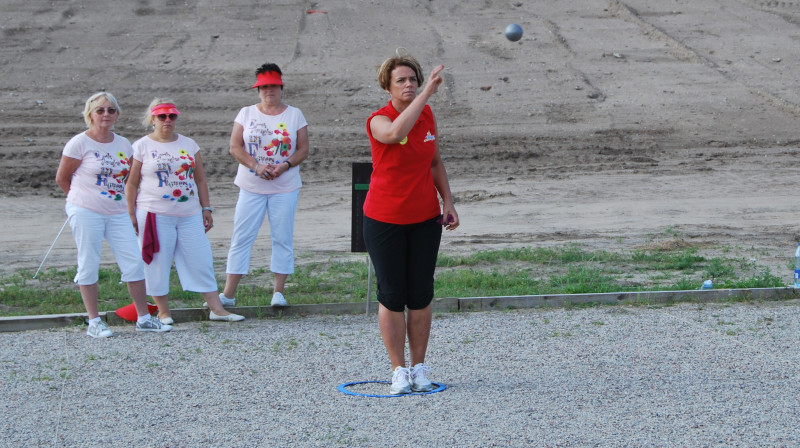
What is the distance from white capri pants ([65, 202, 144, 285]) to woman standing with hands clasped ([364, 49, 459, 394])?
2389mm

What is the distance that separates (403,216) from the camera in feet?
16.4

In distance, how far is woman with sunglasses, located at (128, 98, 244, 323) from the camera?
688 cm

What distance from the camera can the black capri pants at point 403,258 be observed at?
16.6ft

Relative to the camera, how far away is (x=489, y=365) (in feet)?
19.2

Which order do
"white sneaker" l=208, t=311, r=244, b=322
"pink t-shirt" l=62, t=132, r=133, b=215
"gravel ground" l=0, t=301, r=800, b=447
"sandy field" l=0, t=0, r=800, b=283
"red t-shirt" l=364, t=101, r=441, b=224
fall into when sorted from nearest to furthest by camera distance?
1. "gravel ground" l=0, t=301, r=800, b=447
2. "red t-shirt" l=364, t=101, r=441, b=224
3. "pink t-shirt" l=62, t=132, r=133, b=215
4. "white sneaker" l=208, t=311, r=244, b=322
5. "sandy field" l=0, t=0, r=800, b=283

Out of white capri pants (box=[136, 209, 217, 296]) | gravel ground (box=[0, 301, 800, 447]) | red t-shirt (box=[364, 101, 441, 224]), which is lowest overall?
gravel ground (box=[0, 301, 800, 447])

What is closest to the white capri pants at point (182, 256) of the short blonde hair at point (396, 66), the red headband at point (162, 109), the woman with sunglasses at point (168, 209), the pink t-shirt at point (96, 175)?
the woman with sunglasses at point (168, 209)

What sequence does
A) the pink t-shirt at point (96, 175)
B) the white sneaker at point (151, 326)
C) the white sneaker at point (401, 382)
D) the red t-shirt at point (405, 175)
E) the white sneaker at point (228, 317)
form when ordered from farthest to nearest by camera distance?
the white sneaker at point (228, 317) → the white sneaker at point (151, 326) → the pink t-shirt at point (96, 175) → the white sneaker at point (401, 382) → the red t-shirt at point (405, 175)

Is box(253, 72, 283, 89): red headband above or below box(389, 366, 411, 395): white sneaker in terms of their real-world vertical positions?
above

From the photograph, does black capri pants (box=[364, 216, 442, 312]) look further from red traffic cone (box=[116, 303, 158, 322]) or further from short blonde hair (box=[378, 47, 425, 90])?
red traffic cone (box=[116, 303, 158, 322])

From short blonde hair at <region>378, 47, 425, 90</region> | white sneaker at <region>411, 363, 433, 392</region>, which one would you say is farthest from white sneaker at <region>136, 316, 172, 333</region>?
short blonde hair at <region>378, 47, 425, 90</region>

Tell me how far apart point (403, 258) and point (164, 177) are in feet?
8.33

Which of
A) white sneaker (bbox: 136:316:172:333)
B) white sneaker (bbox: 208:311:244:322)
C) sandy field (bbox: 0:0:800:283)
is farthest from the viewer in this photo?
sandy field (bbox: 0:0:800:283)

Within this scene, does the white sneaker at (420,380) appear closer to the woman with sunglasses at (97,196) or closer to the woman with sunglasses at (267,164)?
the woman with sunglasses at (267,164)
